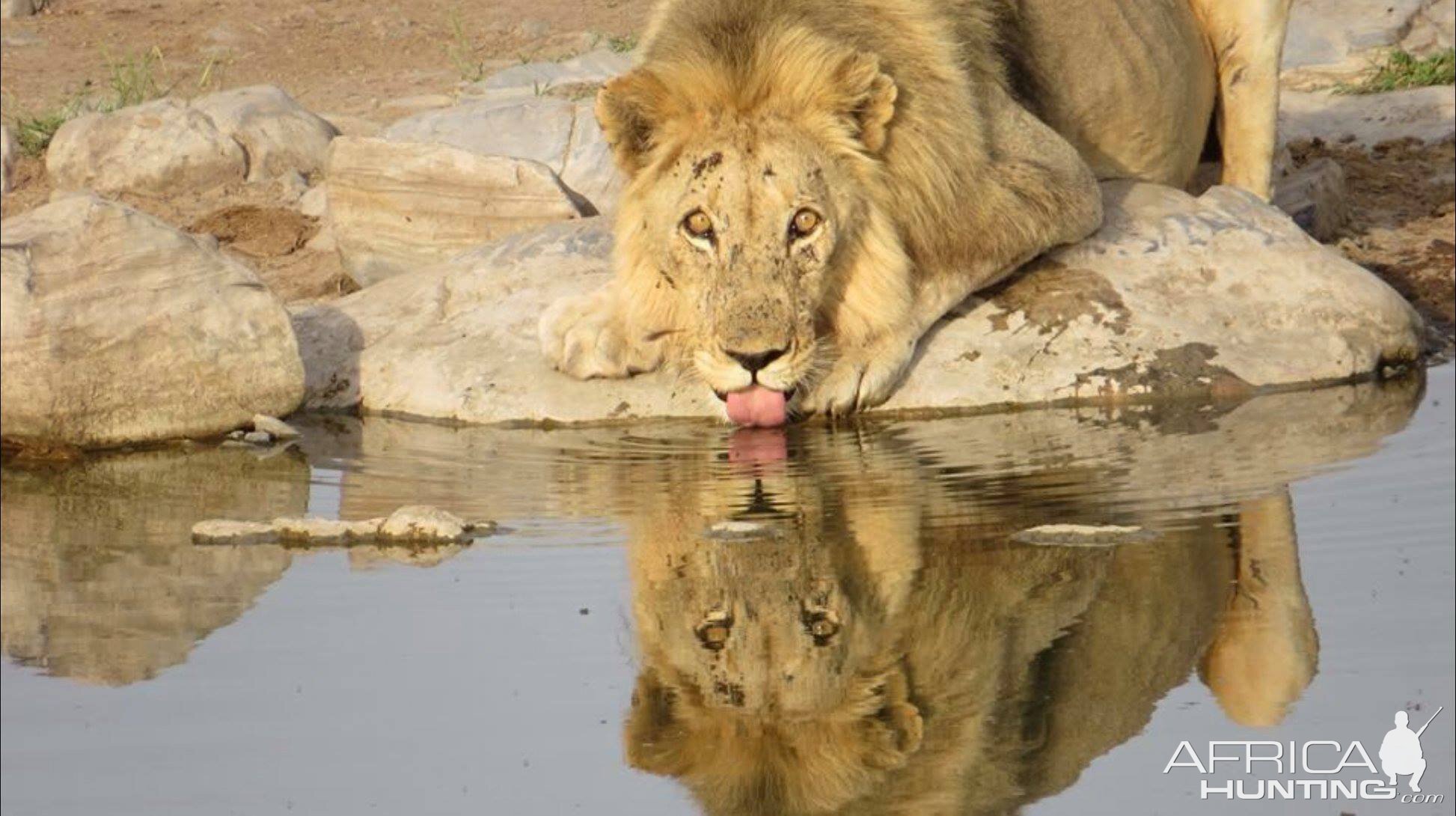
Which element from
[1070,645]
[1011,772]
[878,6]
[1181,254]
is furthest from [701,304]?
[1011,772]

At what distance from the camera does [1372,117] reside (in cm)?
1303

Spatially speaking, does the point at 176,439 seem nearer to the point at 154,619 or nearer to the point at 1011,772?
the point at 154,619

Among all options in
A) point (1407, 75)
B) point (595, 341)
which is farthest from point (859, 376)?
point (1407, 75)

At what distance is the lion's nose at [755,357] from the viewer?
25.5 feet

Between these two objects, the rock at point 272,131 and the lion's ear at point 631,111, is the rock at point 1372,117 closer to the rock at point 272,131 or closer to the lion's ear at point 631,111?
the rock at point 272,131

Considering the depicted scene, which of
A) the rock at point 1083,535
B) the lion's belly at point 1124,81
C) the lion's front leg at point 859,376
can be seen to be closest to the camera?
the rock at point 1083,535

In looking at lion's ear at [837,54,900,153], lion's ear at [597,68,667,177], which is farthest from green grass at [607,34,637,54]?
lion's ear at [837,54,900,153]

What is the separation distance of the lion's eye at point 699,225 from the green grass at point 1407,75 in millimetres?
6374

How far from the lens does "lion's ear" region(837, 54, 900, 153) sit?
807 centimetres

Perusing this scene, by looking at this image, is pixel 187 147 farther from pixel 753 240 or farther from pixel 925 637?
pixel 925 637

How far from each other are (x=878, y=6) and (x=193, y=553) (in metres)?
2.99

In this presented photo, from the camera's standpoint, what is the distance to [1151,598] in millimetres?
5957

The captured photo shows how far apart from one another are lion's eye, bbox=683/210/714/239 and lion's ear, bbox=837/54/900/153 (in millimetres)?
549

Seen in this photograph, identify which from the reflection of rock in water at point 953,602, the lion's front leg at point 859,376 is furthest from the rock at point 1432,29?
the lion's front leg at point 859,376
